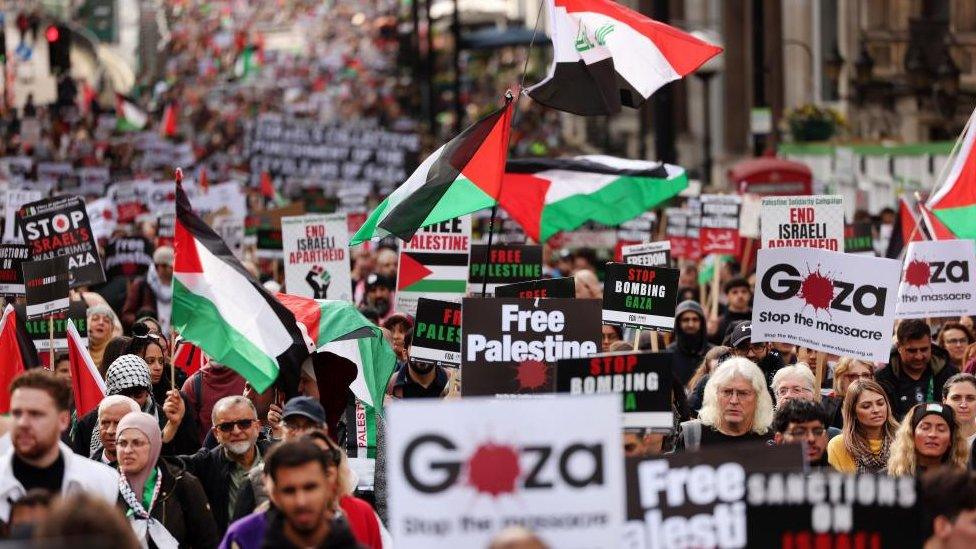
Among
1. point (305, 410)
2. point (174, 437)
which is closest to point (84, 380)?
point (174, 437)

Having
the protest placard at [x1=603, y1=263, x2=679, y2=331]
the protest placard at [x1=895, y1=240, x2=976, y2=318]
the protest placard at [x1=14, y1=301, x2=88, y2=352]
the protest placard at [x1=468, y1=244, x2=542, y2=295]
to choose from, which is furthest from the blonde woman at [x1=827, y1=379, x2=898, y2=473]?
the protest placard at [x1=468, y1=244, x2=542, y2=295]

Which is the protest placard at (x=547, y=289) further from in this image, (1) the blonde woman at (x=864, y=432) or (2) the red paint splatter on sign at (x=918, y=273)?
(2) the red paint splatter on sign at (x=918, y=273)

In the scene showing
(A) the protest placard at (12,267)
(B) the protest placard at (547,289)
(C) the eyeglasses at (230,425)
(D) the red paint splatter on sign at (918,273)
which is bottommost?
(C) the eyeglasses at (230,425)

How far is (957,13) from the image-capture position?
38.7 meters

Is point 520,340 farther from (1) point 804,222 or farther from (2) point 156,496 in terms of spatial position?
(1) point 804,222

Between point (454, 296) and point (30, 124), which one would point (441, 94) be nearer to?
point (30, 124)

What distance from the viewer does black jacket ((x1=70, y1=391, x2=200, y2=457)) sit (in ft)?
34.9

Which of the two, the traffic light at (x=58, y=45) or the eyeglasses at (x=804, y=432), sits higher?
the traffic light at (x=58, y=45)

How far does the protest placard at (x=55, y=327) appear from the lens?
13.6 meters

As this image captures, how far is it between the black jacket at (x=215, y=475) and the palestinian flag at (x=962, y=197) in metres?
5.97

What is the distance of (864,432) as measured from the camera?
10266 mm

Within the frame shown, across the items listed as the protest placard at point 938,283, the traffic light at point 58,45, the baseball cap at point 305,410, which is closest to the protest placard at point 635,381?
the baseball cap at point 305,410

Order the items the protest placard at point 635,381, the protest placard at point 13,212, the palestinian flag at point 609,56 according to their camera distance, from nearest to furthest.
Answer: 1. the protest placard at point 635,381
2. the palestinian flag at point 609,56
3. the protest placard at point 13,212

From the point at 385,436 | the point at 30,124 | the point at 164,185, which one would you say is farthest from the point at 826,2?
the point at 385,436
